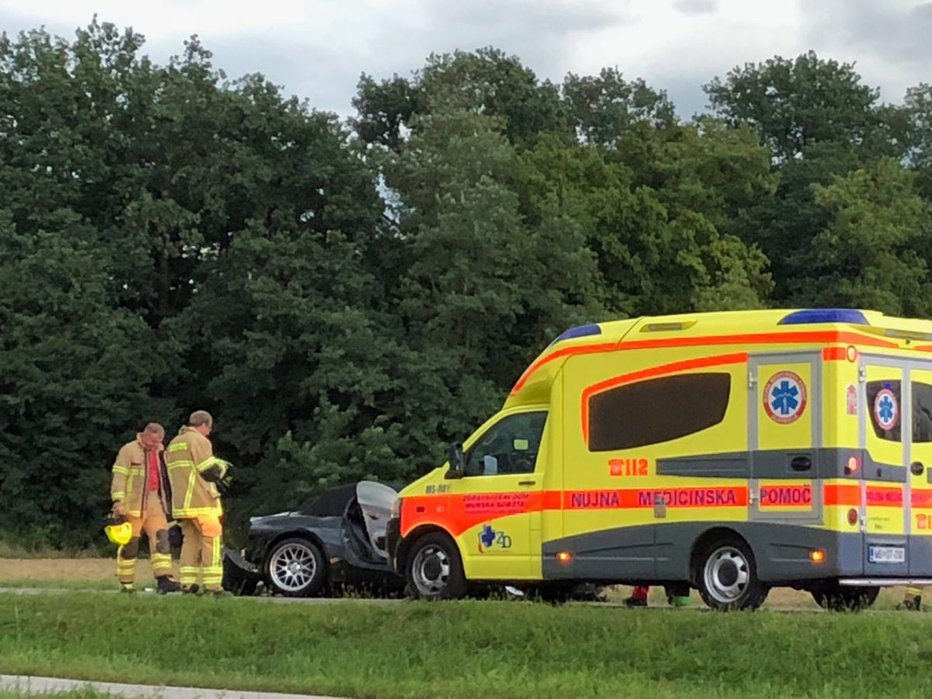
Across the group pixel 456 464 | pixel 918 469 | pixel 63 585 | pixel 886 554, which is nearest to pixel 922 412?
pixel 918 469

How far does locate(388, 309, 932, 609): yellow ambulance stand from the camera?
13.6m

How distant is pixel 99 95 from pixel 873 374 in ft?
121

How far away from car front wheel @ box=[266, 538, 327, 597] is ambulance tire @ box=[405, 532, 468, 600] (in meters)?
1.81

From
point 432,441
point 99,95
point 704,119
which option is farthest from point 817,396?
point 704,119

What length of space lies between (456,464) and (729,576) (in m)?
3.18

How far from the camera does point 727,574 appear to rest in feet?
46.3

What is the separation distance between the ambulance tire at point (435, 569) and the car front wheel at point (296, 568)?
181 cm

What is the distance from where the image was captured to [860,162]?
58969 millimetres

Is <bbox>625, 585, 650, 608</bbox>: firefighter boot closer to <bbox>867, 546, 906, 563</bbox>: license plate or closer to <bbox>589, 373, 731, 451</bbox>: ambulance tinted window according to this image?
<bbox>589, 373, 731, 451</bbox>: ambulance tinted window

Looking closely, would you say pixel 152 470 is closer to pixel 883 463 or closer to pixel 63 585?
pixel 63 585

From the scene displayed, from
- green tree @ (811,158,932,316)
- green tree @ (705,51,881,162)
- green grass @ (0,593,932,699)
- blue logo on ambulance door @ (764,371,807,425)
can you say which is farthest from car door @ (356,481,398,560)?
green tree @ (705,51,881,162)

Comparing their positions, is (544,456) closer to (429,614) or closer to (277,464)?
(429,614)

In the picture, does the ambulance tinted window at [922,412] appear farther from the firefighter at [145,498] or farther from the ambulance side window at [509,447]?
the firefighter at [145,498]

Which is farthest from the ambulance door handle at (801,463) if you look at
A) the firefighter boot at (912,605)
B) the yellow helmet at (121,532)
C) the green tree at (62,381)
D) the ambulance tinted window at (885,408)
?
the green tree at (62,381)
